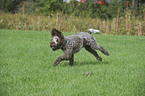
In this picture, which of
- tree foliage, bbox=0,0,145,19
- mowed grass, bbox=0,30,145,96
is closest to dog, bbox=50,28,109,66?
mowed grass, bbox=0,30,145,96

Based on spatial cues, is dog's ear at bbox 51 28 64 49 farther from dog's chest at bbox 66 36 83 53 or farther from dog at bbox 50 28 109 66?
dog's chest at bbox 66 36 83 53

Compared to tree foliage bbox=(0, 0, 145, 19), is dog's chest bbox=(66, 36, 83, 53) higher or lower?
lower

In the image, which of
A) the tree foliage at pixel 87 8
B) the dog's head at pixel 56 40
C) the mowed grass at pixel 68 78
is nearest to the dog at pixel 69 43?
the dog's head at pixel 56 40

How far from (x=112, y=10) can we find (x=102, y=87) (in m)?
15.2

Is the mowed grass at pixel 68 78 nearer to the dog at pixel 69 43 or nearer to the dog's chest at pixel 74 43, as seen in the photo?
the dog at pixel 69 43

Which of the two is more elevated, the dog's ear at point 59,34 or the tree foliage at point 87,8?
the tree foliage at point 87,8

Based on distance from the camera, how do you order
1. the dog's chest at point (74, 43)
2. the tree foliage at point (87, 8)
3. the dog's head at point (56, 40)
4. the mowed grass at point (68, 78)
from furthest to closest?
the tree foliage at point (87, 8) → the dog's chest at point (74, 43) → the dog's head at point (56, 40) → the mowed grass at point (68, 78)

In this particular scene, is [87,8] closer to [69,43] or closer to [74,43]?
[74,43]

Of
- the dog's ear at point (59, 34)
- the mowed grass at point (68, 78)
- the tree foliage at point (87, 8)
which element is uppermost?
the tree foliage at point (87, 8)

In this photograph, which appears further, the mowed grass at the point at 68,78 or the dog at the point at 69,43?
the dog at the point at 69,43

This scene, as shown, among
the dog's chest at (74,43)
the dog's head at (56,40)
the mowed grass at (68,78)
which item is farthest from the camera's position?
the dog's chest at (74,43)

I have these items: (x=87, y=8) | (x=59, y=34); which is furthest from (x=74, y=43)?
Answer: (x=87, y=8)

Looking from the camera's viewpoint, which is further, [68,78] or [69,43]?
[69,43]

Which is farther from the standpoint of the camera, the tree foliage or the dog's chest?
the tree foliage
